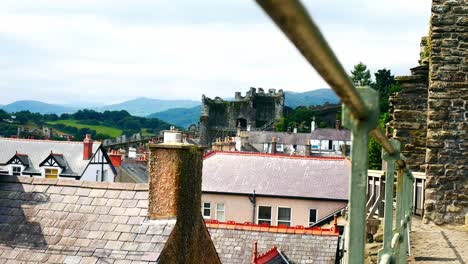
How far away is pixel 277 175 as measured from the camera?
32562 mm

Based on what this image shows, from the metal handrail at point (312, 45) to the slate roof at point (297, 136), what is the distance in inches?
2661

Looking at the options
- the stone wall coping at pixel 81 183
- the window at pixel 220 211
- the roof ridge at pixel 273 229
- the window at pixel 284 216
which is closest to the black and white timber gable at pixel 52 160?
the window at pixel 220 211

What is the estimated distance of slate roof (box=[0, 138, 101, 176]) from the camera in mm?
38469

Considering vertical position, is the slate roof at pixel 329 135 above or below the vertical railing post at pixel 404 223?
above

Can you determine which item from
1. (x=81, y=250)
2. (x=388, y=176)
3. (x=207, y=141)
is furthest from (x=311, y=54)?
(x=207, y=141)

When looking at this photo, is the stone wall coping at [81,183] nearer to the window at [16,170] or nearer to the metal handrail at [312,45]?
the metal handrail at [312,45]

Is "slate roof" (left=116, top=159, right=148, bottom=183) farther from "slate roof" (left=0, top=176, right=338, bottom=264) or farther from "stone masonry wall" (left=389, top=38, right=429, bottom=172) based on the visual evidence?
"slate roof" (left=0, top=176, right=338, bottom=264)

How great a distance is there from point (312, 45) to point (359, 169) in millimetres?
743

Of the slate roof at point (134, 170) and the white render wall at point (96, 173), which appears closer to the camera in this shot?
the white render wall at point (96, 173)

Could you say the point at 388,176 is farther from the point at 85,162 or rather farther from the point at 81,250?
the point at 85,162

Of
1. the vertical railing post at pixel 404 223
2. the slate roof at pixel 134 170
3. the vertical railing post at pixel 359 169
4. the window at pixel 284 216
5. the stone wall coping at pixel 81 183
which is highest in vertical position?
the vertical railing post at pixel 359 169

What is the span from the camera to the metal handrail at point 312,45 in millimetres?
1177

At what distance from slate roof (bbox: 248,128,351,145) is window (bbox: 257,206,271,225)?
37.7m

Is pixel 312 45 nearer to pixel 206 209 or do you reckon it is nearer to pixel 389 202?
pixel 389 202
